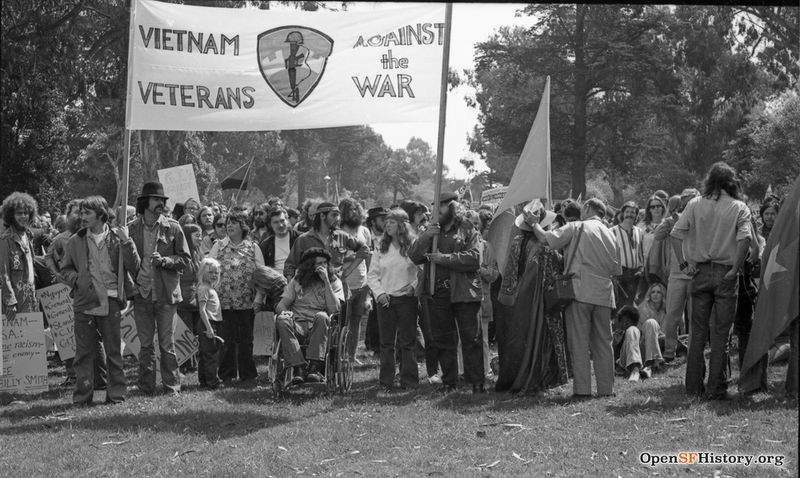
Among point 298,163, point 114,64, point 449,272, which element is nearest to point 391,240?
point 449,272

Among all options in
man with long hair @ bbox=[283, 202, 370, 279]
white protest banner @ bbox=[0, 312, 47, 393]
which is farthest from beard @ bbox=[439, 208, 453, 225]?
white protest banner @ bbox=[0, 312, 47, 393]

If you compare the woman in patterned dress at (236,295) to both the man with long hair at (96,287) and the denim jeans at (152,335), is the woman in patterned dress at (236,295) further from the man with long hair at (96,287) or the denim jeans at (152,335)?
the man with long hair at (96,287)

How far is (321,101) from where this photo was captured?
9.69 meters

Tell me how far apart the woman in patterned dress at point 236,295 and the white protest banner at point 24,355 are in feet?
6.48

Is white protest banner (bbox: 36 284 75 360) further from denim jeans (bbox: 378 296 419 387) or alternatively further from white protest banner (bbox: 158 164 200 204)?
white protest banner (bbox: 158 164 200 204)

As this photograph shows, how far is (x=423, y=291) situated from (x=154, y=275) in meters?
2.75

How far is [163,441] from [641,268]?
7275 mm

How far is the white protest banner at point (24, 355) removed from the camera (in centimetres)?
1029

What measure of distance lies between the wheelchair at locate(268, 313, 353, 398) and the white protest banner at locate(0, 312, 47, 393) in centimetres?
275

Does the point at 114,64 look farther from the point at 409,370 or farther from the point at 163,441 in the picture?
the point at 163,441

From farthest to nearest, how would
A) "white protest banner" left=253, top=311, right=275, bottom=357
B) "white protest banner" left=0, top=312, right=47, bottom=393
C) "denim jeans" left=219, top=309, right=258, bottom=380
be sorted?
"white protest banner" left=253, top=311, right=275, bottom=357 < "denim jeans" left=219, top=309, right=258, bottom=380 < "white protest banner" left=0, top=312, right=47, bottom=393

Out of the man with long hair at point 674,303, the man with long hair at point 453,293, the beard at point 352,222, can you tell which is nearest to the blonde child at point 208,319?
the beard at point 352,222

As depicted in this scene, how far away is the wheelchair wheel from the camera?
9656 mm

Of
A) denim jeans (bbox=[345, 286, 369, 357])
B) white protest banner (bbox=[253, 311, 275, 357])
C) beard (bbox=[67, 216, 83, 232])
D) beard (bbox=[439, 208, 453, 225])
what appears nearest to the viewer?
beard (bbox=[439, 208, 453, 225])
